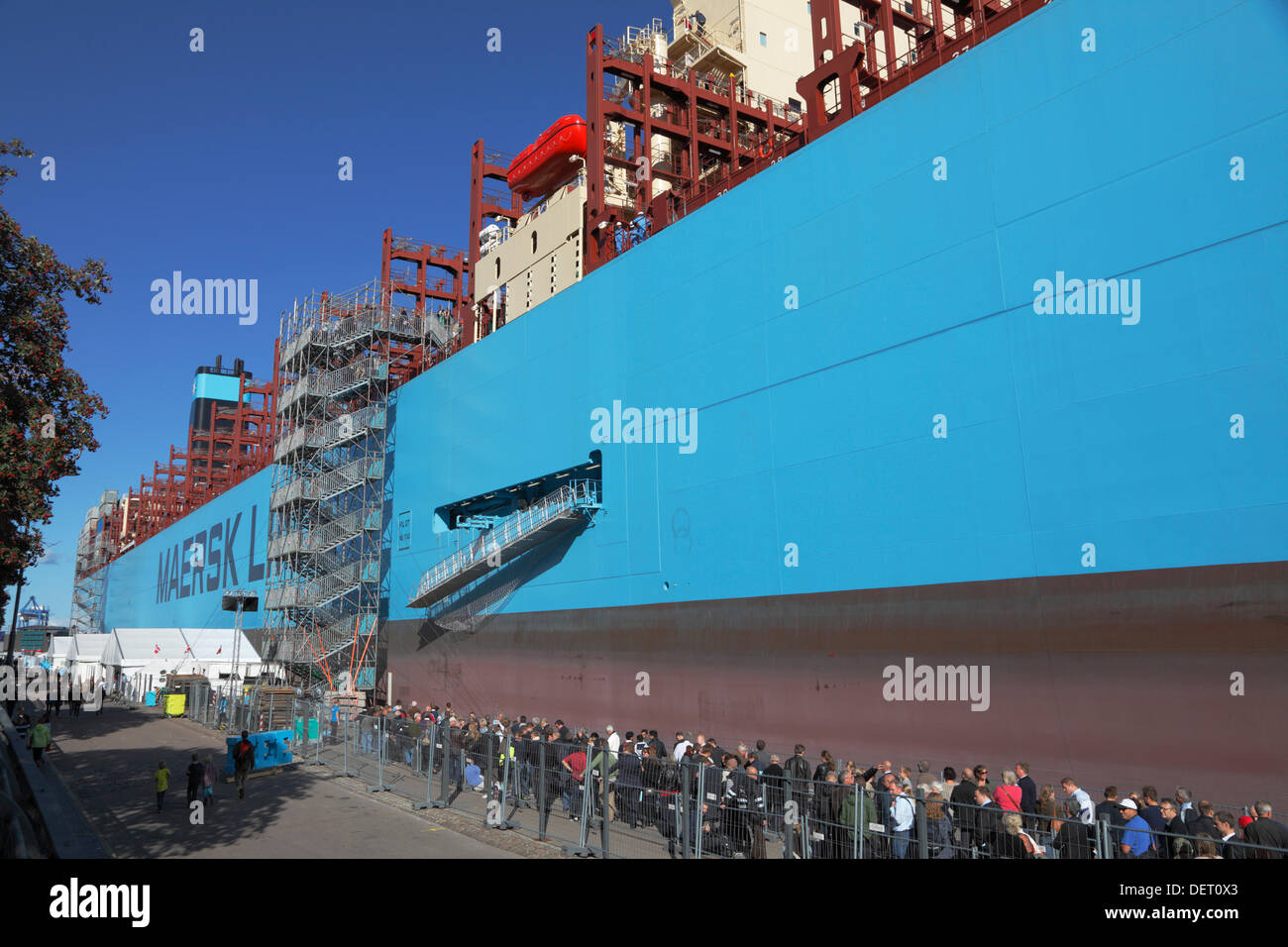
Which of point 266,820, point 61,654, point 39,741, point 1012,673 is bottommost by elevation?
point 61,654

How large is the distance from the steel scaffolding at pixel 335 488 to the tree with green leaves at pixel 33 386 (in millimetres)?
17084

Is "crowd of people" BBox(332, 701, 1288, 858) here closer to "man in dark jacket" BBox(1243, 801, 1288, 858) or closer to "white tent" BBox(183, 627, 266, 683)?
"man in dark jacket" BBox(1243, 801, 1288, 858)

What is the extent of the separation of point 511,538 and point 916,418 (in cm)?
1466

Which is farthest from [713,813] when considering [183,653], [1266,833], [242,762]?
[183,653]

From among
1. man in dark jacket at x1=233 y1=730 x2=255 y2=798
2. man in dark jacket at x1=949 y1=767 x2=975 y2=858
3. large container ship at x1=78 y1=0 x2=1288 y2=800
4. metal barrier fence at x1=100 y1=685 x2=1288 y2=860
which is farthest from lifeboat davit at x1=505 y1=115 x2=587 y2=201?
man in dark jacket at x1=949 y1=767 x2=975 y2=858

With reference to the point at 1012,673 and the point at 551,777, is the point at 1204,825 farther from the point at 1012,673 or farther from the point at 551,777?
the point at 551,777

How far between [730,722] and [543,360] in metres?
13.3

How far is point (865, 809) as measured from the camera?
9.16m

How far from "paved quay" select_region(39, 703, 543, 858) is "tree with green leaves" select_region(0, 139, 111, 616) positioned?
19.0ft

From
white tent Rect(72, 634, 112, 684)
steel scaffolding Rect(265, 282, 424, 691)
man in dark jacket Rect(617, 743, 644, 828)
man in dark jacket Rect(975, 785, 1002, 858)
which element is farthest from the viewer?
white tent Rect(72, 634, 112, 684)

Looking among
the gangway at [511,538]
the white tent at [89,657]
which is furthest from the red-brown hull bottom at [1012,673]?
the white tent at [89,657]

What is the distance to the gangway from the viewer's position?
23328 mm
